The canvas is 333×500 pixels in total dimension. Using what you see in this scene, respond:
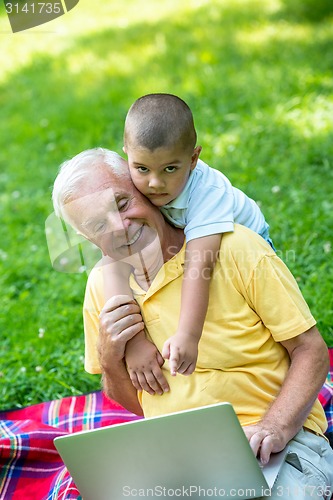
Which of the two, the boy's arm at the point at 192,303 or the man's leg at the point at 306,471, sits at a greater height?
the boy's arm at the point at 192,303

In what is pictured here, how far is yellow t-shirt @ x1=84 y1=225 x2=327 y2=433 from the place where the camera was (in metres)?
2.44

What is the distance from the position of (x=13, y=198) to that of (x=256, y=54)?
108 inches

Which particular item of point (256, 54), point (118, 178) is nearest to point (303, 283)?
point (118, 178)

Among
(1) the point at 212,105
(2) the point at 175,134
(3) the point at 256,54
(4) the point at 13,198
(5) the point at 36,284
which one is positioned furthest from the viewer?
(3) the point at 256,54

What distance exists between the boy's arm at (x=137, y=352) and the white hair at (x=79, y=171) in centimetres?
25

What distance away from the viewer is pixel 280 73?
6.67 meters

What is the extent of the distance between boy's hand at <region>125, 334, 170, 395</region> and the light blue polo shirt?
0.38 m

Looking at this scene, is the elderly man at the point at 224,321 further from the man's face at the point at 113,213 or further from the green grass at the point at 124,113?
the green grass at the point at 124,113

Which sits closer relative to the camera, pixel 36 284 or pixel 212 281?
pixel 212 281

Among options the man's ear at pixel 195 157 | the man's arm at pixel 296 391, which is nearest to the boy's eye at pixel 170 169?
the man's ear at pixel 195 157

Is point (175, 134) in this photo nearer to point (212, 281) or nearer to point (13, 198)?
point (212, 281)

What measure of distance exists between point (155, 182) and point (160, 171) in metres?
0.04

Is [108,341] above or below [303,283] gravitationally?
above

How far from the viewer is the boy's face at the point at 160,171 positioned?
7.73 ft
